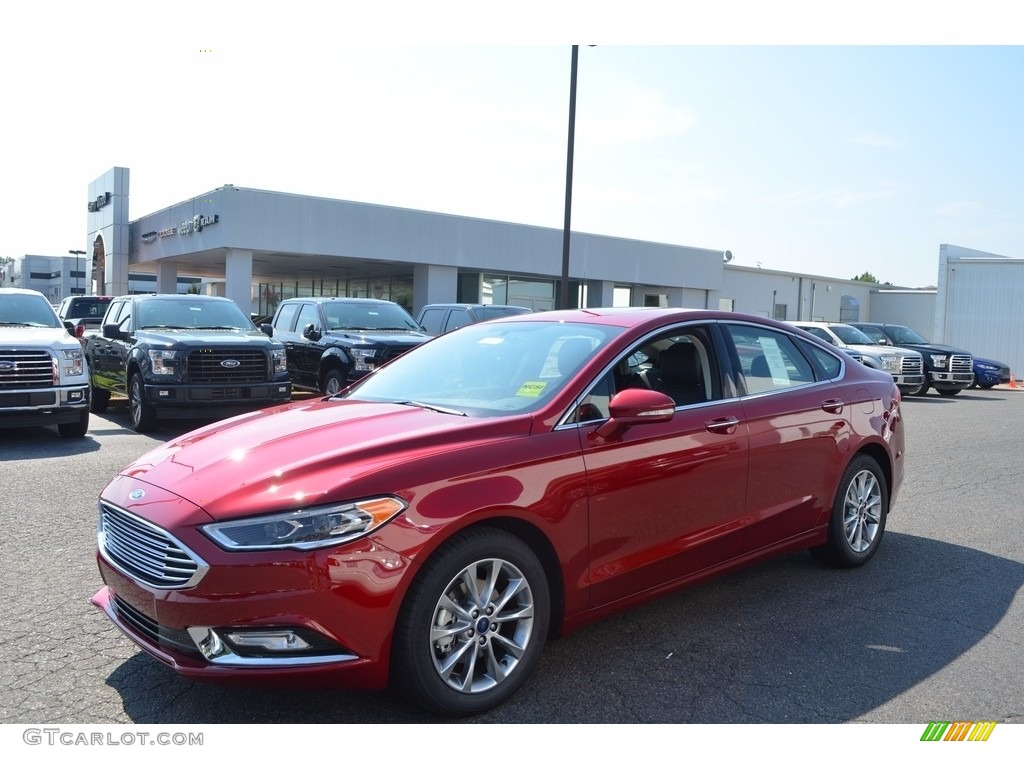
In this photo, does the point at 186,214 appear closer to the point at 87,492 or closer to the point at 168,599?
the point at 87,492

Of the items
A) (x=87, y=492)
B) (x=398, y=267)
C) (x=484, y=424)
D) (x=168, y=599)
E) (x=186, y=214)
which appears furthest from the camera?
(x=398, y=267)

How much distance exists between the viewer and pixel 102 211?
45219mm

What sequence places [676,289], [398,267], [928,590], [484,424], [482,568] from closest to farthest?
[482,568] → [484,424] → [928,590] → [398,267] → [676,289]

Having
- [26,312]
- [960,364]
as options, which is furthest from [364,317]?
[960,364]

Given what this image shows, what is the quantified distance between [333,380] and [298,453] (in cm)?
1046

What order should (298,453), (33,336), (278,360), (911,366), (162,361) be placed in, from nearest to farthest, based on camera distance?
(298,453) → (33,336) → (162,361) → (278,360) → (911,366)

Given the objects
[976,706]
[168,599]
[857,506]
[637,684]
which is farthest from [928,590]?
[168,599]

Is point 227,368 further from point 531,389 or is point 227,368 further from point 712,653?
point 712,653

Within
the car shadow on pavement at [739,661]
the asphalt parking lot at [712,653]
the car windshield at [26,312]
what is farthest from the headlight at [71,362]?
the car shadow on pavement at [739,661]

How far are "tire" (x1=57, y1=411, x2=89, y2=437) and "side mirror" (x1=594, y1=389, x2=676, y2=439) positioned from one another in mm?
8847

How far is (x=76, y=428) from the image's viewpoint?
10891 millimetres

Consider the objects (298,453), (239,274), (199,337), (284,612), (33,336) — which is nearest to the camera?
(284,612)

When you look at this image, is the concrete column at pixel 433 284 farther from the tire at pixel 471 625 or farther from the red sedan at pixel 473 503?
the tire at pixel 471 625

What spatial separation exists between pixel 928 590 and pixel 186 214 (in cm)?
3281
